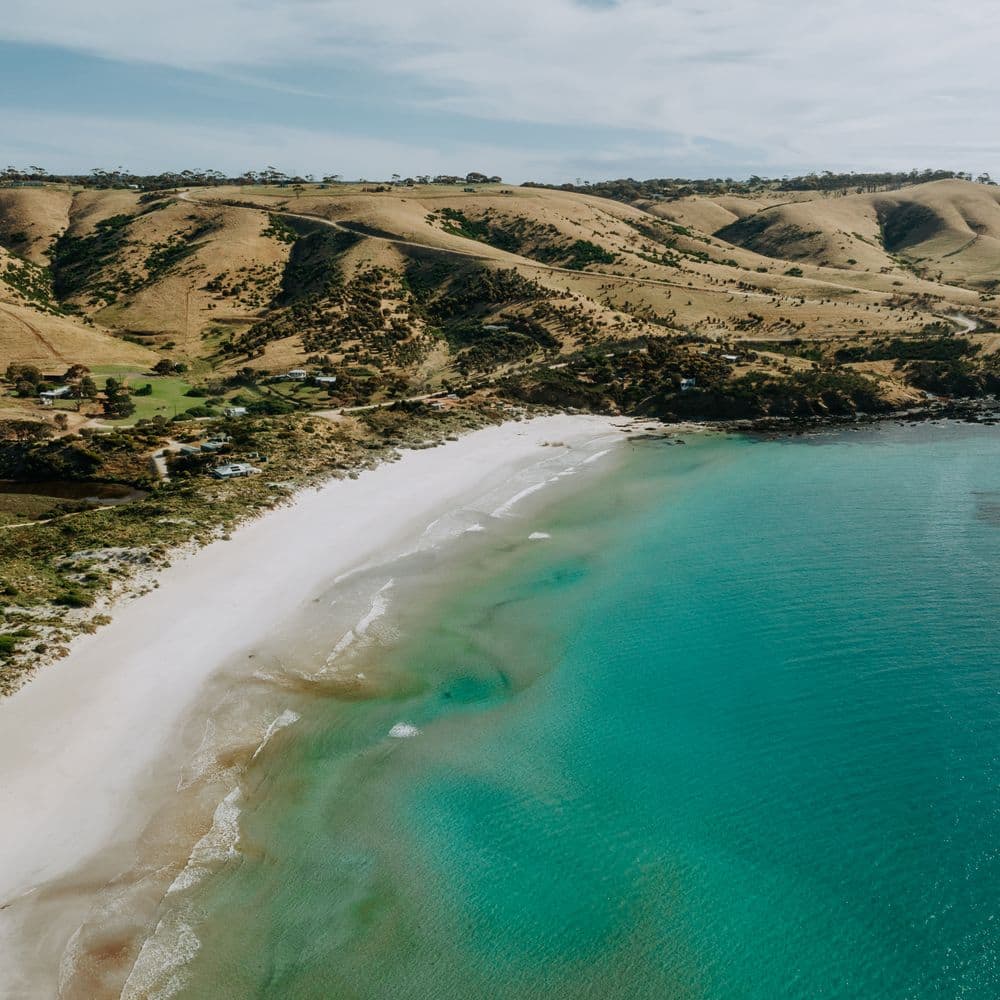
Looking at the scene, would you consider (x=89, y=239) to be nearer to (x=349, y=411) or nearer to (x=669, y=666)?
(x=349, y=411)

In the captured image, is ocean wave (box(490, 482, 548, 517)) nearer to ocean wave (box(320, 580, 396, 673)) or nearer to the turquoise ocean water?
the turquoise ocean water

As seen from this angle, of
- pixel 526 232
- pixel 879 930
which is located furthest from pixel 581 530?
pixel 526 232

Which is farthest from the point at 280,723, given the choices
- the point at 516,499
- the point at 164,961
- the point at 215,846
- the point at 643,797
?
the point at 516,499

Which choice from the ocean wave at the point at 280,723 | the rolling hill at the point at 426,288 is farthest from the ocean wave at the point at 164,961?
the rolling hill at the point at 426,288

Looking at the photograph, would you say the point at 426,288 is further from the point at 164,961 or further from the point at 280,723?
the point at 164,961

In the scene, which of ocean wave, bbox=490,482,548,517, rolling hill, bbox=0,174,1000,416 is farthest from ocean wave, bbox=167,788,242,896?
rolling hill, bbox=0,174,1000,416
